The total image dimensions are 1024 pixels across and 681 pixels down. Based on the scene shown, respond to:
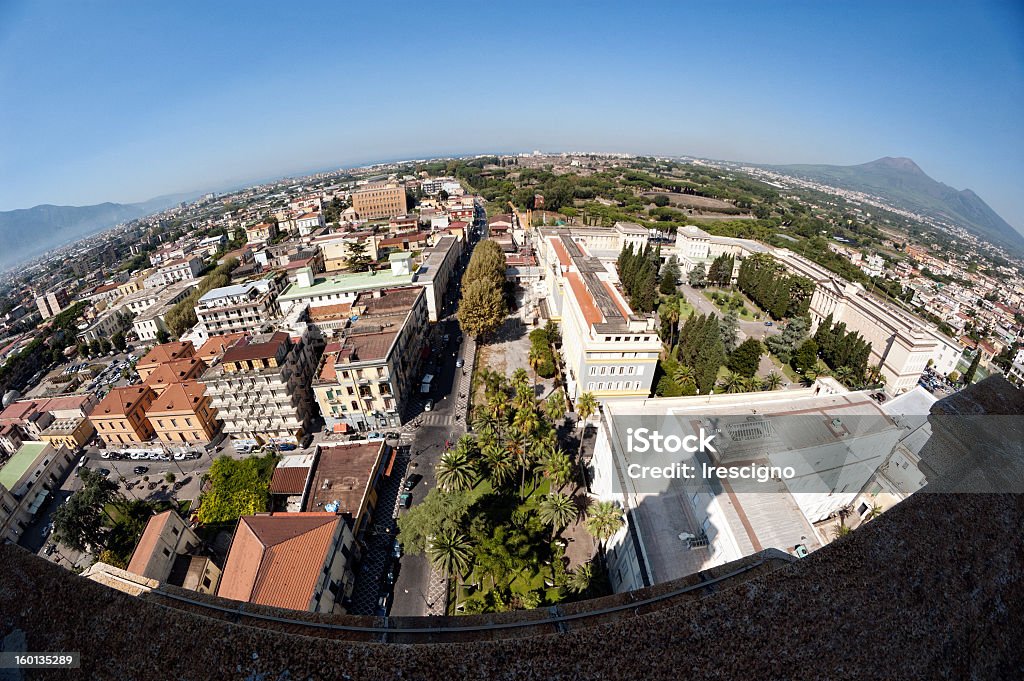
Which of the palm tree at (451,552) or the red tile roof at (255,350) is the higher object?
the red tile roof at (255,350)

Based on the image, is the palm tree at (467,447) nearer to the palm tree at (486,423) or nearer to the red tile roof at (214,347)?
the palm tree at (486,423)

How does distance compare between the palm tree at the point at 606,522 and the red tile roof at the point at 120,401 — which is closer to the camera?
the palm tree at the point at 606,522

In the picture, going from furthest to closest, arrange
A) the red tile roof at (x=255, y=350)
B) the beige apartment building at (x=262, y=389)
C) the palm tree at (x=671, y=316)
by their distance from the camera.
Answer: the palm tree at (x=671, y=316)
the beige apartment building at (x=262, y=389)
the red tile roof at (x=255, y=350)

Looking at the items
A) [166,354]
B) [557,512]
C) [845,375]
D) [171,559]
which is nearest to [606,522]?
[557,512]

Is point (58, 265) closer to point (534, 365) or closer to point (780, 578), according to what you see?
point (534, 365)

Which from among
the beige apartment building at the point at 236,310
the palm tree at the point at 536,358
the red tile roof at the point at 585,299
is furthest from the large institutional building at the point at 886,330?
the beige apartment building at the point at 236,310

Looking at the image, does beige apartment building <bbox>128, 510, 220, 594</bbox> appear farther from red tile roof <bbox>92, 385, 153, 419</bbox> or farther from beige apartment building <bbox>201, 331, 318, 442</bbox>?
red tile roof <bbox>92, 385, 153, 419</bbox>

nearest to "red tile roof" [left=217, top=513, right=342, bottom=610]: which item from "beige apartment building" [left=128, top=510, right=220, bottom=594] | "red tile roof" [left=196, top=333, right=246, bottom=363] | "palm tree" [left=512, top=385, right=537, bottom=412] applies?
"beige apartment building" [left=128, top=510, right=220, bottom=594]

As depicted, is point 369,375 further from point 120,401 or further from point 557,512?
point 120,401
